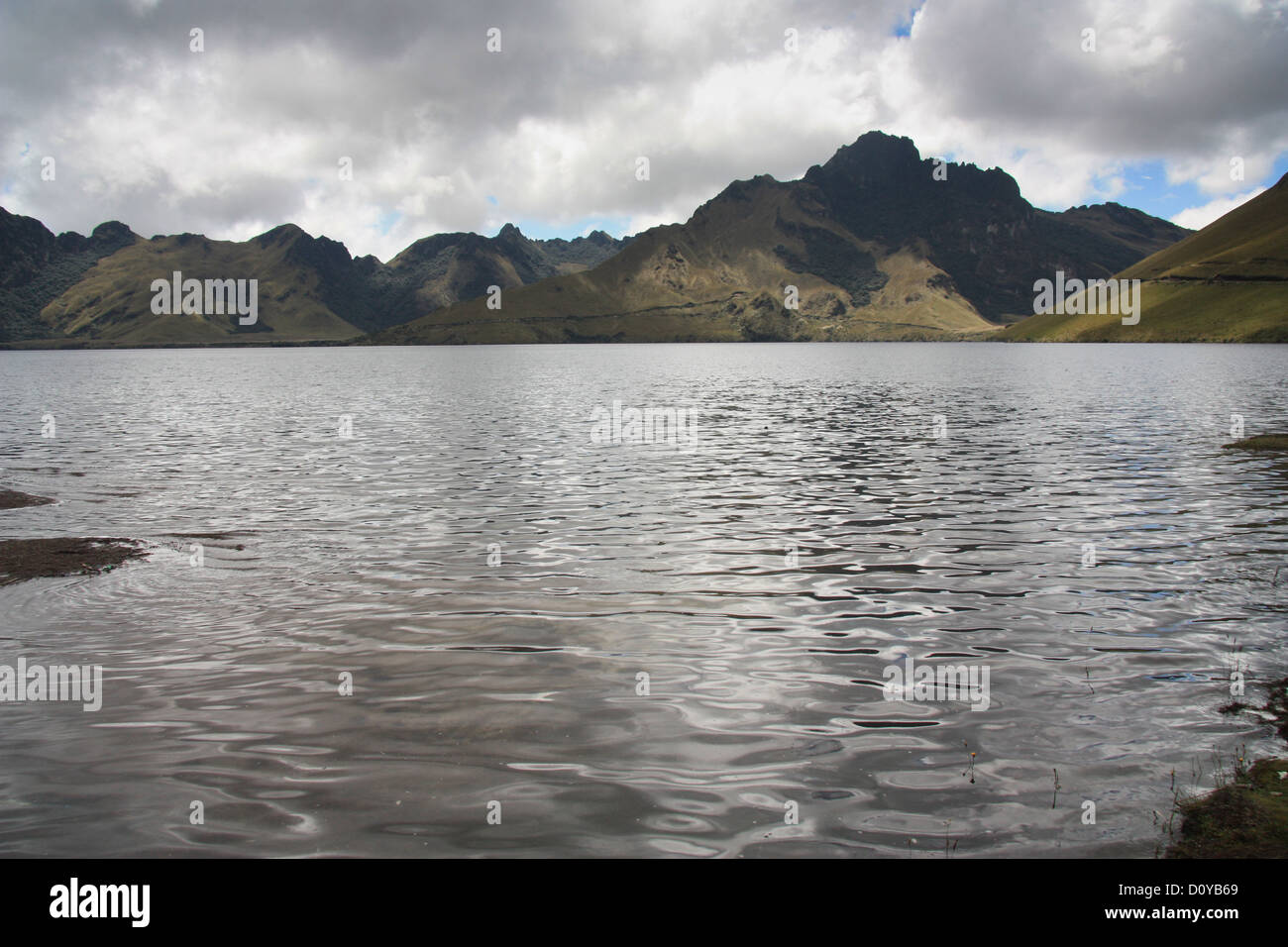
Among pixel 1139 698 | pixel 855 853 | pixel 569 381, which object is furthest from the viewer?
pixel 569 381

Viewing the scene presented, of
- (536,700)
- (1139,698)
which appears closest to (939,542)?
(1139,698)

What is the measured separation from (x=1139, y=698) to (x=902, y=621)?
482cm

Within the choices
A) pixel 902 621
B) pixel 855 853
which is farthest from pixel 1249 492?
pixel 855 853

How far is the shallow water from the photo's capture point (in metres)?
9.72

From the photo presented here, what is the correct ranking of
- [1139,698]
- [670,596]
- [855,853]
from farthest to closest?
[670,596], [1139,698], [855,853]

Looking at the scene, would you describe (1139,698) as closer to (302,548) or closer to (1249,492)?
(302,548)

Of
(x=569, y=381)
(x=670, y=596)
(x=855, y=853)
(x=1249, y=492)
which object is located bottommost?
(x=855, y=853)

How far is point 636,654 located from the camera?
50.3 feet

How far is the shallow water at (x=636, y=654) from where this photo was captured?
9719mm

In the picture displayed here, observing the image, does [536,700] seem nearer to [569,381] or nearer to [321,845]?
[321,845]

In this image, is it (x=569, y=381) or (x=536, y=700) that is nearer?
(x=536, y=700)

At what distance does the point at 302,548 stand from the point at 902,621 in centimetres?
1659

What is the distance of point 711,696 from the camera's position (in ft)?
43.9

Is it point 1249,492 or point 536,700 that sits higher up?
point 1249,492
